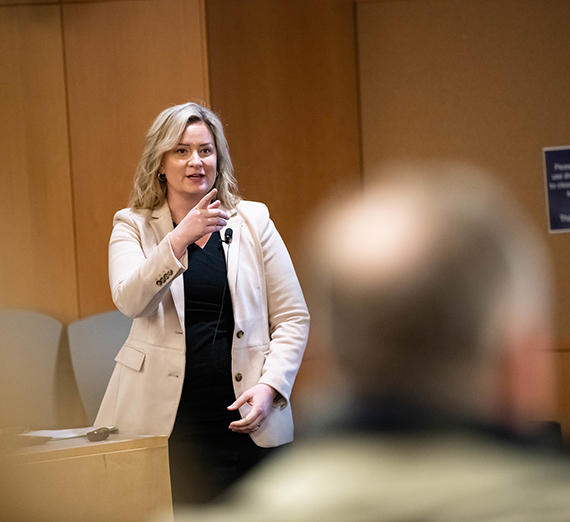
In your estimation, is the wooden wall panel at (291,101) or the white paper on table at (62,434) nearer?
the white paper on table at (62,434)

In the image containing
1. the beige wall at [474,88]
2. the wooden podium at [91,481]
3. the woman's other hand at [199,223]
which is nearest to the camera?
the wooden podium at [91,481]

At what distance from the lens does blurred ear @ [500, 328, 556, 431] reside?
1645mm

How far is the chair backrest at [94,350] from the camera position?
5.02 feet

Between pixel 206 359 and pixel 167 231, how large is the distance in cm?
25

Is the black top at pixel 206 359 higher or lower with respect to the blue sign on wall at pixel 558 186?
lower

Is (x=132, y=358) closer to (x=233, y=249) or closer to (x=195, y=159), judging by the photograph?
(x=233, y=249)

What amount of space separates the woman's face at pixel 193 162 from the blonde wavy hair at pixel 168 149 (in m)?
0.02

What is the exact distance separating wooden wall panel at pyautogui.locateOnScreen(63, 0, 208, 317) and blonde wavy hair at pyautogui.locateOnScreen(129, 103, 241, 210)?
0.59 metres

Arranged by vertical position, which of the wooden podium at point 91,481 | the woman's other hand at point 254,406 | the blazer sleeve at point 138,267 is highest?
the blazer sleeve at point 138,267

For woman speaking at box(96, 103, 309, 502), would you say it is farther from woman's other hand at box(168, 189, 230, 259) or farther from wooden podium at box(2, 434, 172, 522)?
wooden podium at box(2, 434, 172, 522)

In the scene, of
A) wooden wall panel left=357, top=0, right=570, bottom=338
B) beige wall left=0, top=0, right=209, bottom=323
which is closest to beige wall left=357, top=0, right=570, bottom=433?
wooden wall panel left=357, top=0, right=570, bottom=338

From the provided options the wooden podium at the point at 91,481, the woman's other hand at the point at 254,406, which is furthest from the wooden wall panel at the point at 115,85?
the wooden podium at the point at 91,481

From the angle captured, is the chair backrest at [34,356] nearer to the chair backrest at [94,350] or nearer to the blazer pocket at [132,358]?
the chair backrest at [94,350]

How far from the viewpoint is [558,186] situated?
1997mm
